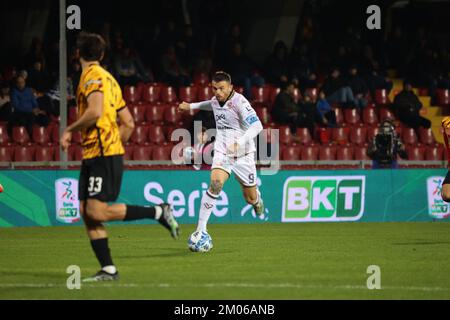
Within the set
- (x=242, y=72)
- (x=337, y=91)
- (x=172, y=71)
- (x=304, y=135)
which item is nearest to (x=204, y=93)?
(x=172, y=71)

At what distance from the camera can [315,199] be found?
20.3m

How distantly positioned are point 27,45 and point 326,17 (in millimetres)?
9296

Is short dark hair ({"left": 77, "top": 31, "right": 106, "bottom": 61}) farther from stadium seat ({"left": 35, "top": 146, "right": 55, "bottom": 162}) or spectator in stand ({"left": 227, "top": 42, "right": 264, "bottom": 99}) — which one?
spectator in stand ({"left": 227, "top": 42, "right": 264, "bottom": 99})

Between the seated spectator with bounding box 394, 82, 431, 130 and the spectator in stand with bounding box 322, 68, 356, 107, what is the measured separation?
118 centimetres

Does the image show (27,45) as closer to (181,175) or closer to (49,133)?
(49,133)

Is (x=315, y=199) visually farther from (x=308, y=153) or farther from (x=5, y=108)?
(x=5, y=108)

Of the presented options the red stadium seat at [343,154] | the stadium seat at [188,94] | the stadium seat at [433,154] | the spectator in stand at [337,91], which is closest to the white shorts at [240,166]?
the red stadium seat at [343,154]

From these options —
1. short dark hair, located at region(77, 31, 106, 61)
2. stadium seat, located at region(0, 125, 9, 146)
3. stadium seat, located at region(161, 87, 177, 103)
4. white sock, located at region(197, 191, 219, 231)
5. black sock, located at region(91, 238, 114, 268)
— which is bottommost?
black sock, located at region(91, 238, 114, 268)

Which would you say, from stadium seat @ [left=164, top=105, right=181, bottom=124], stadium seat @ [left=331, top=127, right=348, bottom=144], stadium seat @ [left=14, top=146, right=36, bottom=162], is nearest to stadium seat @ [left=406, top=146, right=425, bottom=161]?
stadium seat @ [left=331, top=127, right=348, bottom=144]

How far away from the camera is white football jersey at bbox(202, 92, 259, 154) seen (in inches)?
532

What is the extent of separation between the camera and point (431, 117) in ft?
90.8

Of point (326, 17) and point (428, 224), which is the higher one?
point (326, 17)

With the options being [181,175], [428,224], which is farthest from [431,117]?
[181,175]

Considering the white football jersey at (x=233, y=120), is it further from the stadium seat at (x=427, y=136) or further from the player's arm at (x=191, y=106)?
the stadium seat at (x=427, y=136)
